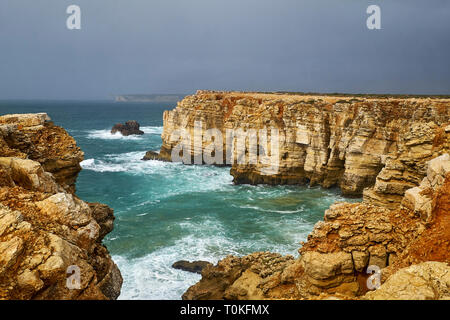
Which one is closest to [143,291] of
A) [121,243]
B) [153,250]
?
[153,250]

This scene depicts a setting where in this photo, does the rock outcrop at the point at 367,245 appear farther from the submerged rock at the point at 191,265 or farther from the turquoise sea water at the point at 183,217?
the turquoise sea water at the point at 183,217

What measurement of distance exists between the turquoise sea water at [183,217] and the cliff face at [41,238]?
1160cm

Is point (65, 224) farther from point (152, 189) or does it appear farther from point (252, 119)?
point (252, 119)

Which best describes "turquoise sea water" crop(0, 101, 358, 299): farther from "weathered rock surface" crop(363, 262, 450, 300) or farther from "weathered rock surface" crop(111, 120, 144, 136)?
"weathered rock surface" crop(111, 120, 144, 136)

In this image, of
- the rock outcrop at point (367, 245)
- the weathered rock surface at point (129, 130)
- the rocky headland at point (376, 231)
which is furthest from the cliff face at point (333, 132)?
the weathered rock surface at point (129, 130)

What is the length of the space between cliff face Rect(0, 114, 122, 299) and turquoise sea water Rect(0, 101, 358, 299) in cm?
1160

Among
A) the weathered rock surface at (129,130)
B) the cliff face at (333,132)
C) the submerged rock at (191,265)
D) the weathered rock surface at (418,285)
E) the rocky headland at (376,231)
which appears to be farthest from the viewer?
the weathered rock surface at (129,130)

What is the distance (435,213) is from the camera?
10.5m

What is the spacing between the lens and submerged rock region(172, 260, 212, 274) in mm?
→ 22016

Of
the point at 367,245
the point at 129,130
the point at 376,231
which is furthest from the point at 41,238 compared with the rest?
the point at 129,130

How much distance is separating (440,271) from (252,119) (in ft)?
123

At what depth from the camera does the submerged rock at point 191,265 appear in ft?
72.2

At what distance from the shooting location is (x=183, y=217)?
3234 centimetres

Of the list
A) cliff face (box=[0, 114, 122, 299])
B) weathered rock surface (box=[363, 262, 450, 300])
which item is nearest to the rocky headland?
weathered rock surface (box=[363, 262, 450, 300])
